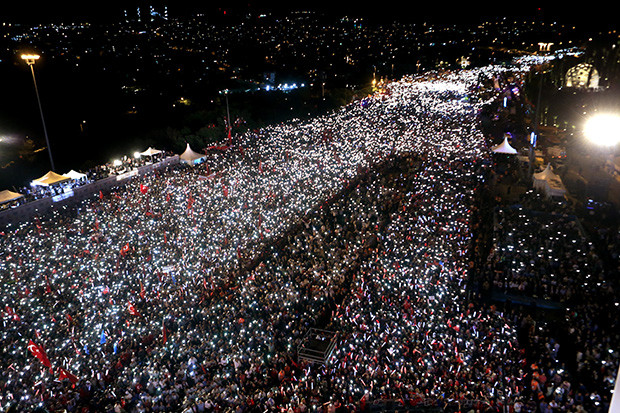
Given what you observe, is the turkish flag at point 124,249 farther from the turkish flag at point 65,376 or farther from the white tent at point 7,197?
the white tent at point 7,197

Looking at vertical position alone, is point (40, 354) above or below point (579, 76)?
below

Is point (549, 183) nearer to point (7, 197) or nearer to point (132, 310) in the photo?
point (132, 310)

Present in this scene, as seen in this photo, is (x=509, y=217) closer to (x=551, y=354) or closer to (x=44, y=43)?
(x=551, y=354)

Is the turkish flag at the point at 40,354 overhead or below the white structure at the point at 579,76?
below

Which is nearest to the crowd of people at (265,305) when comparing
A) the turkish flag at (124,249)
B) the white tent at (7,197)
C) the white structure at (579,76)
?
the turkish flag at (124,249)

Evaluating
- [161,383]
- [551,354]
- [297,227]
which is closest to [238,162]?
[297,227]

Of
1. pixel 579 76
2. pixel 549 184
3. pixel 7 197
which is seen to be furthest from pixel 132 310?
pixel 579 76
